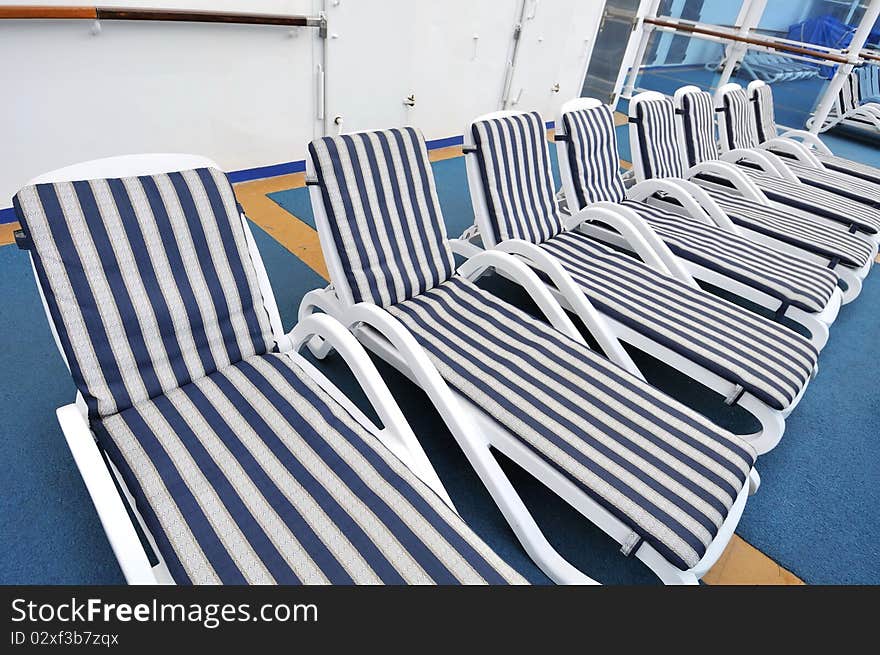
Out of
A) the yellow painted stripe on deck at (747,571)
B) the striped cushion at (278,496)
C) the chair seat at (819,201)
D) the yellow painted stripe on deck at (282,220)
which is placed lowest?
the yellow painted stripe on deck at (747,571)

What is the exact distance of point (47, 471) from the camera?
1.59 m

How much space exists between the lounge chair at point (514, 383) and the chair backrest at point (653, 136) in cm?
177

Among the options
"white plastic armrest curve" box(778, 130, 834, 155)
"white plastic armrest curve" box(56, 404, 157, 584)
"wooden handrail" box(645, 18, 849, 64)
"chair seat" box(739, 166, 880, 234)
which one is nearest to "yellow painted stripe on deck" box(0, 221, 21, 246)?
"white plastic armrest curve" box(56, 404, 157, 584)

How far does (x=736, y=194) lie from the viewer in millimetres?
3697

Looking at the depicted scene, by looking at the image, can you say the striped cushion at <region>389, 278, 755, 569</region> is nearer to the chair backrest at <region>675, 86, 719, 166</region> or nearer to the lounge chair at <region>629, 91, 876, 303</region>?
the lounge chair at <region>629, 91, 876, 303</region>

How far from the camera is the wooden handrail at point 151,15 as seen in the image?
2.25 meters

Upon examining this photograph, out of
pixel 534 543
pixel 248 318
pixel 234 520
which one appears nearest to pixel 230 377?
pixel 248 318

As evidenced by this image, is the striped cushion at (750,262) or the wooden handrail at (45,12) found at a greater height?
the wooden handrail at (45,12)

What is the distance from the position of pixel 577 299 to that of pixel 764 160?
9.76 ft

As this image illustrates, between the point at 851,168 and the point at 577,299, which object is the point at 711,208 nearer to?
the point at 577,299

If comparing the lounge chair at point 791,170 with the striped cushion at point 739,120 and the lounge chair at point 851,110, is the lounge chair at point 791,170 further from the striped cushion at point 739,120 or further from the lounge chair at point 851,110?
the lounge chair at point 851,110

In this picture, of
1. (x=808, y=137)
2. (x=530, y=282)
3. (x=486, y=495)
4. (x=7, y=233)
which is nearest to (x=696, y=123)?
(x=808, y=137)

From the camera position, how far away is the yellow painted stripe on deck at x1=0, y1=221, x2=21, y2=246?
2.62 m

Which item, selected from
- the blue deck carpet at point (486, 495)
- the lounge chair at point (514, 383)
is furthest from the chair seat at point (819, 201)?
the lounge chair at point (514, 383)
